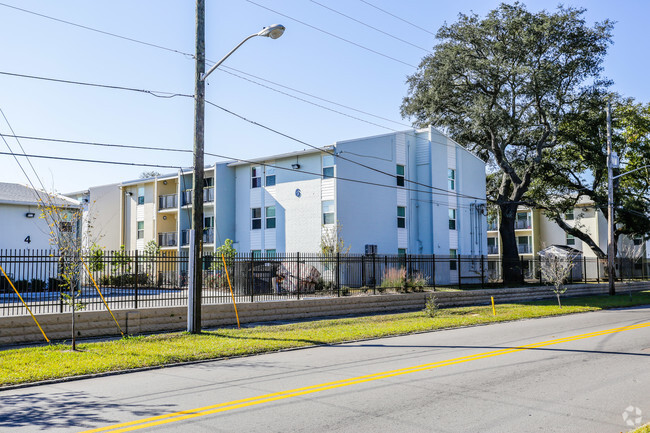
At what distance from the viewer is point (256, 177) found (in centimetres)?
3697

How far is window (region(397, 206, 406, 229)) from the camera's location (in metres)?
34.8

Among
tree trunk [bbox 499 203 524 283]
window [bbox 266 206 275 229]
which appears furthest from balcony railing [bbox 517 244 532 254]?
window [bbox 266 206 275 229]

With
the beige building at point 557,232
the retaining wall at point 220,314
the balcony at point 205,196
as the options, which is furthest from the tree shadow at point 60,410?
the beige building at point 557,232

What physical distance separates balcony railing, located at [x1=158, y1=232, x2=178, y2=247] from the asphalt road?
101ft

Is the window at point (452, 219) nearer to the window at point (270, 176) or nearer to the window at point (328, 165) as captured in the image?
the window at point (328, 165)

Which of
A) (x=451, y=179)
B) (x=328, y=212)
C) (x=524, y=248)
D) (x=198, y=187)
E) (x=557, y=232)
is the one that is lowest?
(x=524, y=248)

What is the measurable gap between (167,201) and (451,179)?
68.7ft

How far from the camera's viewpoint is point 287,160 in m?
35.0

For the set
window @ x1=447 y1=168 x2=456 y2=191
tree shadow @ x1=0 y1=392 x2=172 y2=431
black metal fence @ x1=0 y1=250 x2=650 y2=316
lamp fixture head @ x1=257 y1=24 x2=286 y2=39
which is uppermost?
lamp fixture head @ x1=257 y1=24 x2=286 y2=39

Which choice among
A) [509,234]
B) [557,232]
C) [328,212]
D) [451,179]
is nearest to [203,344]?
[328,212]

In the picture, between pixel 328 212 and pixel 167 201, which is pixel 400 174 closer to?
pixel 328 212

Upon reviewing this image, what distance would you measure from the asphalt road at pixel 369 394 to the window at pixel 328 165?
778 inches

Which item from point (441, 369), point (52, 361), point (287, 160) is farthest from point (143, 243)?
point (441, 369)

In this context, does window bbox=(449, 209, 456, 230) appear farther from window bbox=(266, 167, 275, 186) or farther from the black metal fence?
window bbox=(266, 167, 275, 186)
